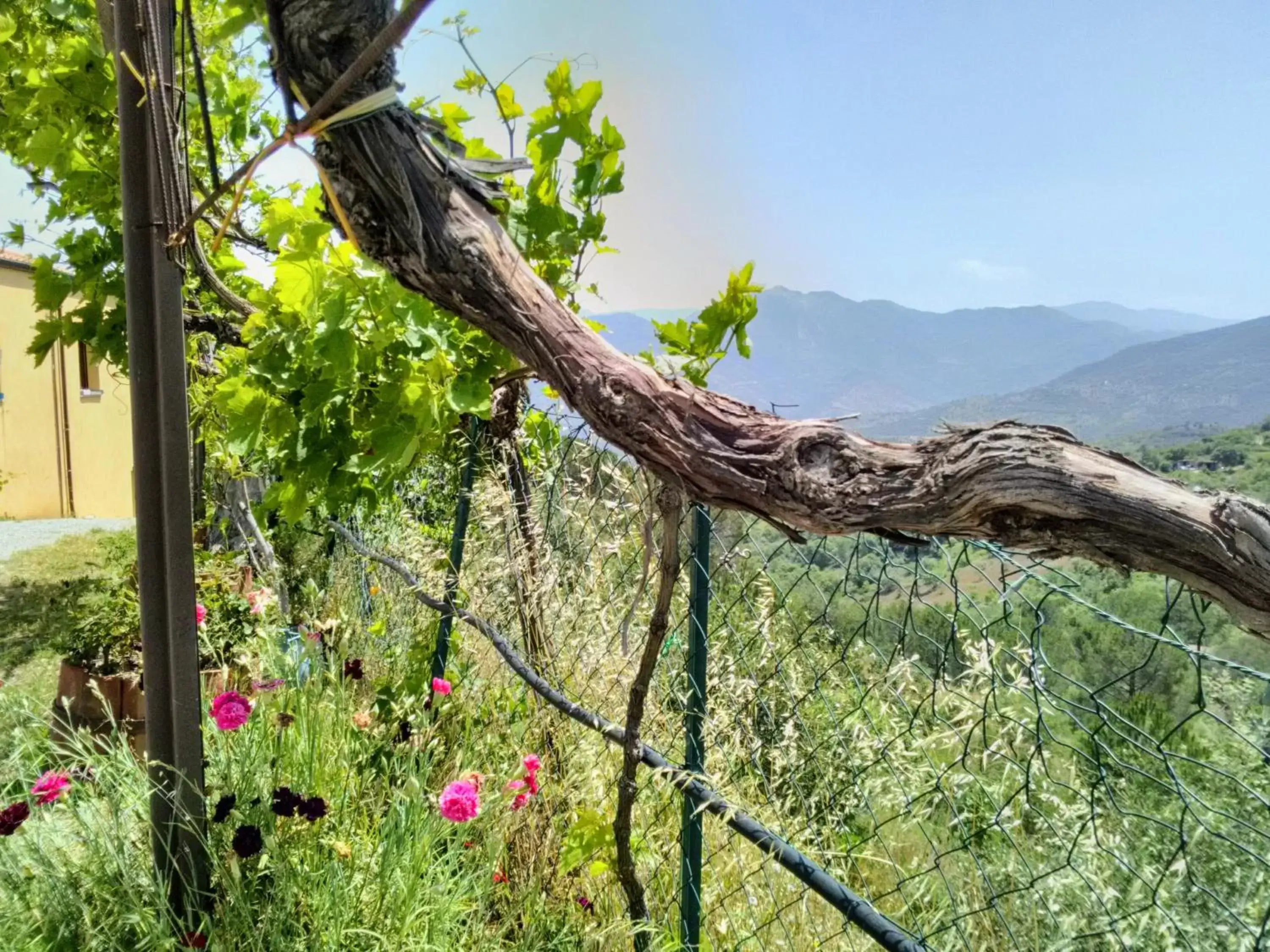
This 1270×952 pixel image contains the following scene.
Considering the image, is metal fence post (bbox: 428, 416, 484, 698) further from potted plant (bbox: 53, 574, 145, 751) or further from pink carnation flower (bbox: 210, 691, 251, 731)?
potted plant (bbox: 53, 574, 145, 751)

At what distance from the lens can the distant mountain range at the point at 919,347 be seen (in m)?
55.7

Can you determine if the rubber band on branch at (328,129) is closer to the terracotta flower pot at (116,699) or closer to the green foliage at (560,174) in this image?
the green foliage at (560,174)

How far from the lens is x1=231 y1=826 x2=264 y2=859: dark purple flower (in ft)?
5.40

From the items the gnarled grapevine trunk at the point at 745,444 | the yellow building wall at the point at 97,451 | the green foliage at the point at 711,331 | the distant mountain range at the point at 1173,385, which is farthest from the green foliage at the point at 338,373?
the distant mountain range at the point at 1173,385

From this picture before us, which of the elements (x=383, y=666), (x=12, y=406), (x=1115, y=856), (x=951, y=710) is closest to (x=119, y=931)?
(x=383, y=666)

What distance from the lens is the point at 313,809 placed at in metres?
1.71

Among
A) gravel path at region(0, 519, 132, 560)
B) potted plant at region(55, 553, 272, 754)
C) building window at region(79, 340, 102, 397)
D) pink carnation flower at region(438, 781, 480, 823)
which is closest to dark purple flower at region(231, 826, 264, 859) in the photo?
pink carnation flower at region(438, 781, 480, 823)

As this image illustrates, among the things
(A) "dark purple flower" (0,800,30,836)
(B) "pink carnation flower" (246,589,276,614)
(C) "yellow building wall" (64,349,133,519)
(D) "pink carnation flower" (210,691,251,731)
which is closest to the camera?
(A) "dark purple flower" (0,800,30,836)

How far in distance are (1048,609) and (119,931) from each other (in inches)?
88.6

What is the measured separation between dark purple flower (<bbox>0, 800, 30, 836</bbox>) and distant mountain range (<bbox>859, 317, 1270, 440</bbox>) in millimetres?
20932

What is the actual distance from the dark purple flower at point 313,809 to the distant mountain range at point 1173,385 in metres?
20.6

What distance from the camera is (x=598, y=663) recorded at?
2.39 meters

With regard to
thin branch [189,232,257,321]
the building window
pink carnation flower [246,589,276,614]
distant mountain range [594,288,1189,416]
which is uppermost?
distant mountain range [594,288,1189,416]

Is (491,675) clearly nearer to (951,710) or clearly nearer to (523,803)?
(523,803)
